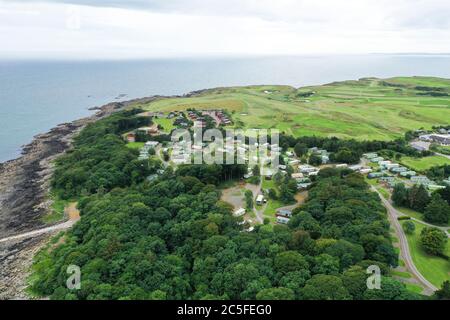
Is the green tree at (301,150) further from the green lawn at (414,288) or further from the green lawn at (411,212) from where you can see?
the green lawn at (414,288)

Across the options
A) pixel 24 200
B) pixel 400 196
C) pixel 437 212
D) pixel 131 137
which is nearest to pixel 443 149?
pixel 400 196

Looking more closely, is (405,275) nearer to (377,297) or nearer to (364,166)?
(377,297)

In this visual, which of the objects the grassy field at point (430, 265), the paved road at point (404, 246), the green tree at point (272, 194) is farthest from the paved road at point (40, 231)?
the grassy field at point (430, 265)

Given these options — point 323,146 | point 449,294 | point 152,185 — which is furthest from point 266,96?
point 449,294

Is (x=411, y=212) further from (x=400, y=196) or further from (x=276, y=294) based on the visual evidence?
(x=276, y=294)

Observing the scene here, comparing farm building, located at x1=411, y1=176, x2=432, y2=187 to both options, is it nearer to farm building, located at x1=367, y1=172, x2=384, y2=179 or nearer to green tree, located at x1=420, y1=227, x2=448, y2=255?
farm building, located at x1=367, y1=172, x2=384, y2=179
